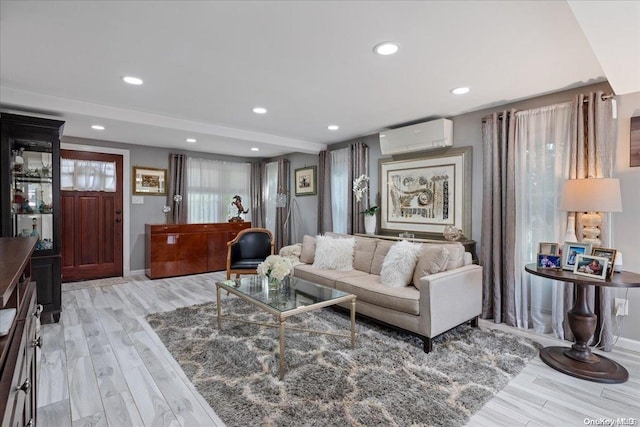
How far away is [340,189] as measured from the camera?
5.14 m

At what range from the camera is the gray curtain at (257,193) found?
22.0ft

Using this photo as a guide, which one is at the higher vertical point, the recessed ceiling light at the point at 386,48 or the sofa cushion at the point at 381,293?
the recessed ceiling light at the point at 386,48

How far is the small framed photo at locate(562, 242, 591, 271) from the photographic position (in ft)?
8.11

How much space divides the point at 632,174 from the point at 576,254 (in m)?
0.86

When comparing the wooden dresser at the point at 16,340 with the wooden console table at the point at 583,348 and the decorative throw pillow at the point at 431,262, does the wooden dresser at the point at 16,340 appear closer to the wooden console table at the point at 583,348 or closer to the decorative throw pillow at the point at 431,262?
the decorative throw pillow at the point at 431,262

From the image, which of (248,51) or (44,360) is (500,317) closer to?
(248,51)

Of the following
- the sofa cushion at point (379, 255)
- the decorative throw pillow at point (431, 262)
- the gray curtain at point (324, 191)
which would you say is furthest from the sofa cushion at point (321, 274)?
the gray curtain at point (324, 191)

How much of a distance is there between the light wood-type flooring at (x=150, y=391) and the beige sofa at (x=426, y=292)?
1.99 ft

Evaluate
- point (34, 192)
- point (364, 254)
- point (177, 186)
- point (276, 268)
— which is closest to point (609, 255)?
point (364, 254)

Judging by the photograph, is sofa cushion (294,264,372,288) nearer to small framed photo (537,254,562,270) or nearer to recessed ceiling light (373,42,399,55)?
small framed photo (537,254,562,270)

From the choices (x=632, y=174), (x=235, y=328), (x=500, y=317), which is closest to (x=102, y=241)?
(x=235, y=328)

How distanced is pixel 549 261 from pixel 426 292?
40.7 inches

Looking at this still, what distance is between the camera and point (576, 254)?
2496mm

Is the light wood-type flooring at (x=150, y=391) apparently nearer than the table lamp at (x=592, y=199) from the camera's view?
Yes
